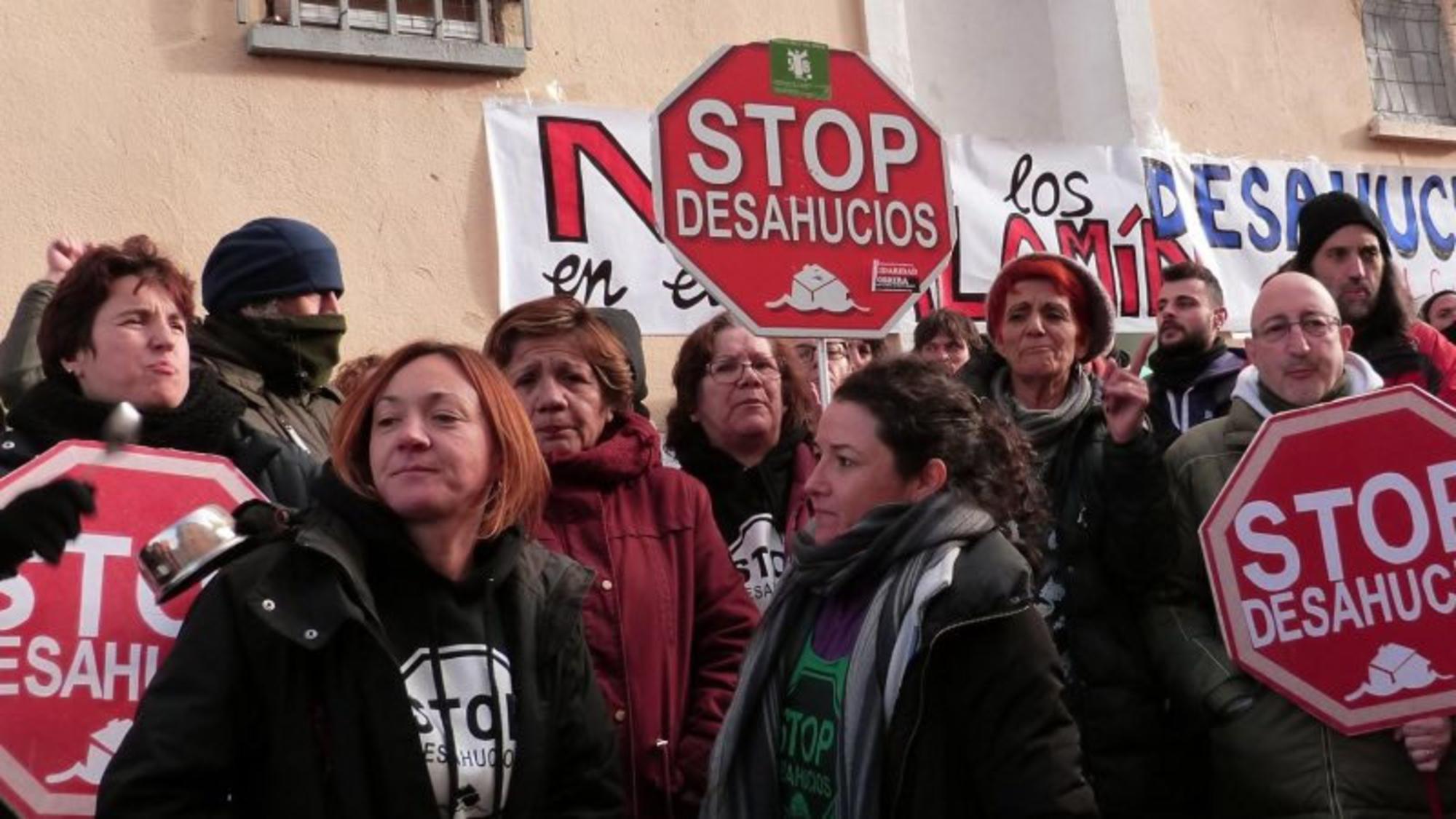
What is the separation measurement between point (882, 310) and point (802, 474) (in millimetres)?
444

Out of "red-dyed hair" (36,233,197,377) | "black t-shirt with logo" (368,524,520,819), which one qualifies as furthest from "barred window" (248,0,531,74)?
"black t-shirt with logo" (368,524,520,819)

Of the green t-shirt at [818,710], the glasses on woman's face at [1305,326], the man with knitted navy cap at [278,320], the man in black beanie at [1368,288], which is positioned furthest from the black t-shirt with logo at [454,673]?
the man in black beanie at [1368,288]

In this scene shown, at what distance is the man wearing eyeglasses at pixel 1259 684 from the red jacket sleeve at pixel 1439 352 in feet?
2.63

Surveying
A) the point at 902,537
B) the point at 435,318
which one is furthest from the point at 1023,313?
the point at 435,318

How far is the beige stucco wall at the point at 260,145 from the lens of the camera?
610 centimetres

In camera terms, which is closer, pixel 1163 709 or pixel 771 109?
pixel 1163 709

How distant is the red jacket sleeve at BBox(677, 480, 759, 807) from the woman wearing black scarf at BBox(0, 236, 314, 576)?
2.50ft

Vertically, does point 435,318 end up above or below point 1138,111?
below

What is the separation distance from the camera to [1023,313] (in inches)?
158

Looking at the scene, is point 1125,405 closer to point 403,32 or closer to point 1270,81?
point 403,32

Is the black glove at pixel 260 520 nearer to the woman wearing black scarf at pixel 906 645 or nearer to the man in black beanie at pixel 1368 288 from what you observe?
the woman wearing black scarf at pixel 906 645

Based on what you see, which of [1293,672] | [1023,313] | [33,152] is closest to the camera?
[1293,672]

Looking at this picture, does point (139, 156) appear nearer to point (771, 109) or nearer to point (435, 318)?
point (435, 318)

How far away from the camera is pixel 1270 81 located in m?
9.06
